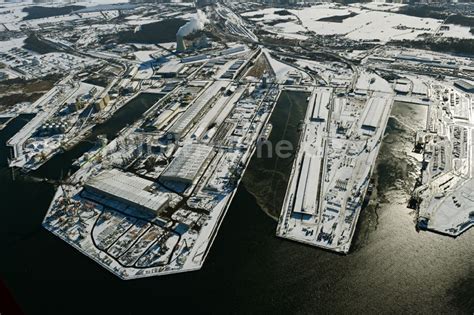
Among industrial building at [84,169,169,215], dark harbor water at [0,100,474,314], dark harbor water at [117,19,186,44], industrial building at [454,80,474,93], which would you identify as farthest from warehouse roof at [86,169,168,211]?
dark harbor water at [117,19,186,44]

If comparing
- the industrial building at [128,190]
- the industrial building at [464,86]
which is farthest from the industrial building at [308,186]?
the industrial building at [464,86]

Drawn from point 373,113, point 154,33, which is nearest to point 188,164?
point 373,113

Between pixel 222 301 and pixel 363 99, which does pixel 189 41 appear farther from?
A: pixel 222 301

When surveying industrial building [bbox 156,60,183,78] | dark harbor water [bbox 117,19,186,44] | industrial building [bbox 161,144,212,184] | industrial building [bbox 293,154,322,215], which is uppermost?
dark harbor water [bbox 117,19,186,44]

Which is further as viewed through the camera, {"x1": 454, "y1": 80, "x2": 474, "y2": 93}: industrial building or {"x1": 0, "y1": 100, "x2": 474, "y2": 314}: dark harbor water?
{"x1": 454, "y1": 80, "x2": 474, "y2": 93}: industrial building

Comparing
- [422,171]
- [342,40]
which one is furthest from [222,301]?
[342,40]

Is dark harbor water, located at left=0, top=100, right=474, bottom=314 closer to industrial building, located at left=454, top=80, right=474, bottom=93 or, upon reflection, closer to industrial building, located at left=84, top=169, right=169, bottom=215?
industrial building, located at left=84, top=169, right=169, bottom=215

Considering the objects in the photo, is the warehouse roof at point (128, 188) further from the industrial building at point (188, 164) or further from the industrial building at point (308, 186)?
the industrial building at point (308, 186)

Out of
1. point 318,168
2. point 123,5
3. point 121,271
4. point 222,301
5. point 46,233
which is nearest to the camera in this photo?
point 222,301
